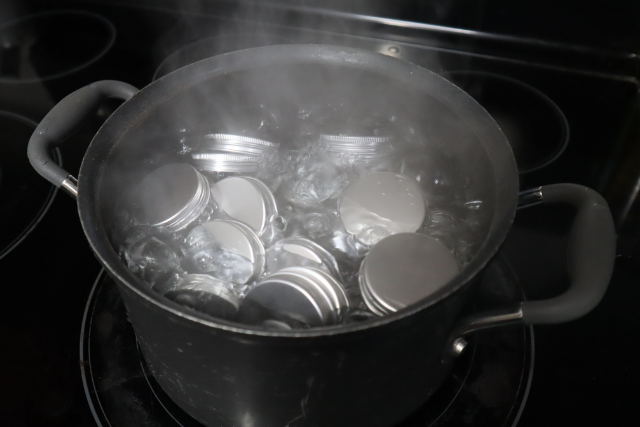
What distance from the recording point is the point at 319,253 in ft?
2.71

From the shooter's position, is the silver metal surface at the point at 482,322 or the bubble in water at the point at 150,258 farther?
the bubble in water at the point at 150,258

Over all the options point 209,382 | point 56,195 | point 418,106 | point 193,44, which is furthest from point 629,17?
point 56,195

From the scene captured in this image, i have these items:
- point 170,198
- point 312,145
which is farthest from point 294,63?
point 170,198

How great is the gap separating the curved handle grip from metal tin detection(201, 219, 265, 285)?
40 centimetres

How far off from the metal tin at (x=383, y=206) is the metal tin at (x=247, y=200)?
13 cm

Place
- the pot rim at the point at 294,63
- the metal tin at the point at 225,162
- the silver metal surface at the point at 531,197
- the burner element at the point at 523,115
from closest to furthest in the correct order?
the pot rim at the point at 294,63
the silver metal surface at the point at 531,197
the metal tin at the point at 225,162
the burner element at the point at 523,115

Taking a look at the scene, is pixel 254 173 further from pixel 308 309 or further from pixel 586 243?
pixel 586 243

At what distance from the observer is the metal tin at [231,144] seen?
3.25 ft

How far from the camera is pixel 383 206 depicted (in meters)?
0.88

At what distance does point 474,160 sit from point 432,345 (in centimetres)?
30

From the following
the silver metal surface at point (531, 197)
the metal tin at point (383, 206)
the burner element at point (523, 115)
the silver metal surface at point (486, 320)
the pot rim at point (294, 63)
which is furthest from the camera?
the burner element at point (523, 115)

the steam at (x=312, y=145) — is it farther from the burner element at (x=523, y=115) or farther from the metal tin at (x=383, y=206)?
the burner element at (x=523, y=115)

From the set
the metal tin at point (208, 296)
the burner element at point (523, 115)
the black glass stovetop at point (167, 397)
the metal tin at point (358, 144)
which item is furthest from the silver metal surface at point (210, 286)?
the burner element at point (523, 115)

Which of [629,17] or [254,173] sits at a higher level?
[629,17]
